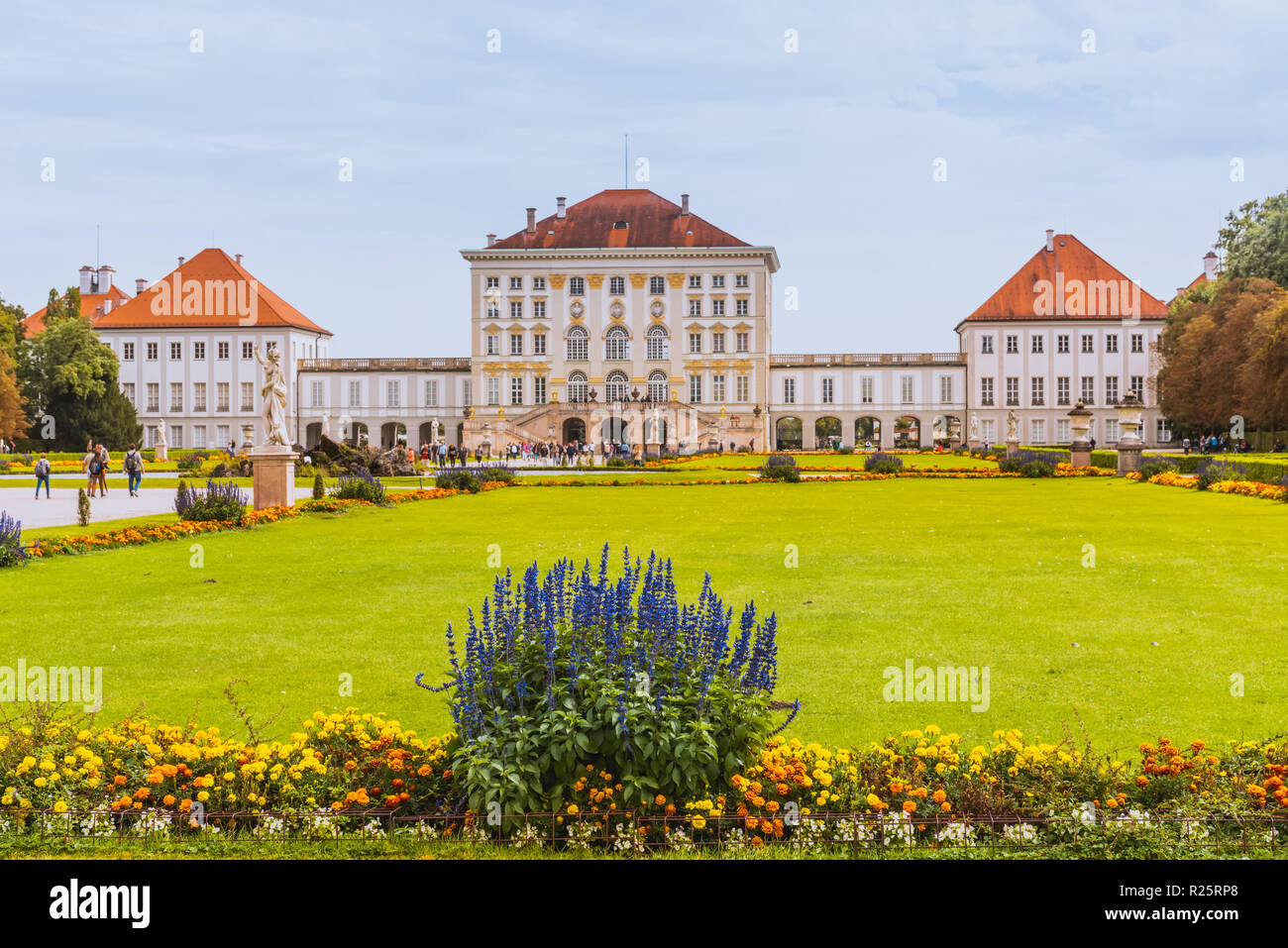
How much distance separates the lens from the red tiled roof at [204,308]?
241 ft

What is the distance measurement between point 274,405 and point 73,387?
40314mm

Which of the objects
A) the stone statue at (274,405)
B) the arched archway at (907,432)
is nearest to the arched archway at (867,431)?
the arched archway at (907,432)

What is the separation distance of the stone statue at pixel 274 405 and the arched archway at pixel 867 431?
55595 millimetres

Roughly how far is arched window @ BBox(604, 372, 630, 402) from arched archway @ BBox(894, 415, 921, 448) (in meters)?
18.2

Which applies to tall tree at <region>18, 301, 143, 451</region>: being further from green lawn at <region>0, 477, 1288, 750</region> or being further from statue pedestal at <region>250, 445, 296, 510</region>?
green lawn at <region>0, 477, 1288, 750</region>

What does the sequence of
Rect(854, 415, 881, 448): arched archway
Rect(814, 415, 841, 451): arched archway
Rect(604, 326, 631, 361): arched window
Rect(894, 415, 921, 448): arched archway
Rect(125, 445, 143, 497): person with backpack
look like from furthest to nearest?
Rect(814, 415, 841, 451): arched archway
Rect(854, 415, 881, 448): arched archway
Rect(894, 415, 921, 448): arched archway
Rect(604, 326, 631, 361): arched window
Rect(125, 445, 143, 497): person with backpack

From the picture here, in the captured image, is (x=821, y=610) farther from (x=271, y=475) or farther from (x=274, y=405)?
(x=274, y=405)

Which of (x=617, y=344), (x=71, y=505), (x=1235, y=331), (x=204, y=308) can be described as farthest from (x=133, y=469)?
(x=204, y=308)

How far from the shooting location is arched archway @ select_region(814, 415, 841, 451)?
266 feet

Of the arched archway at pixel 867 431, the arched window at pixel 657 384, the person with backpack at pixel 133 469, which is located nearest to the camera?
the person with backpack at pixel 133 469

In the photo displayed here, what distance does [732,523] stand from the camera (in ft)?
57.3

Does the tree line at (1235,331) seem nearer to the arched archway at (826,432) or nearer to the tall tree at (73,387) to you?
the arched archway at (826,432)

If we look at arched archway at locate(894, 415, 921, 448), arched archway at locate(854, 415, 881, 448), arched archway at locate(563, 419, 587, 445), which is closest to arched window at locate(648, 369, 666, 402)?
arched archway at locate(563, 419, 587, 445)

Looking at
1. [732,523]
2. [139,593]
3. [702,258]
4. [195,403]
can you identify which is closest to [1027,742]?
[139,593]
